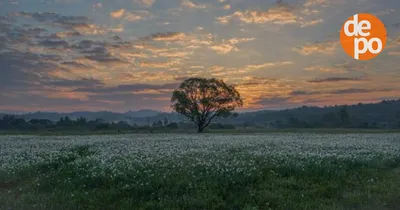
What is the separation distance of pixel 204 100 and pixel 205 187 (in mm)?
59049

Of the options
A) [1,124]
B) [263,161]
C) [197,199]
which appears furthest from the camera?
[1,124]

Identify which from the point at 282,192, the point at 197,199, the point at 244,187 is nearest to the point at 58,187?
the point at 197,199

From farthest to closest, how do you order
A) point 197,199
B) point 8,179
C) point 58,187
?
point 8,179 → point 58,187 → point 197,199

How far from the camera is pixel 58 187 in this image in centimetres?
1320

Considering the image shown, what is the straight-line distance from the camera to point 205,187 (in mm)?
12148

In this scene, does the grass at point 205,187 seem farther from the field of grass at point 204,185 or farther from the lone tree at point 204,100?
the lone tree at point 204,100

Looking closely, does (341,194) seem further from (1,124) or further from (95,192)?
(1,124)

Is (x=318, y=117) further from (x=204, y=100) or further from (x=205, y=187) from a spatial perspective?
(x=205, y=187)

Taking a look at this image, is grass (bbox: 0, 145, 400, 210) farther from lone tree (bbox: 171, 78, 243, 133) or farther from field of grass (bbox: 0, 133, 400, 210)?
lone tree (bbox: 171, 78, 243, 133)

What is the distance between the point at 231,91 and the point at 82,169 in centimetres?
5950

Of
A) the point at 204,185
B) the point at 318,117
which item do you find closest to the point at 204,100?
the point at 204,185

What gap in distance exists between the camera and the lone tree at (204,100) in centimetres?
7106

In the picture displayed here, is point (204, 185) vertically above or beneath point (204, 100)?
beneath

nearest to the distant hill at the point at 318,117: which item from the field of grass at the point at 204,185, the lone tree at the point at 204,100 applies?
the lone tree at the point at 204,100
